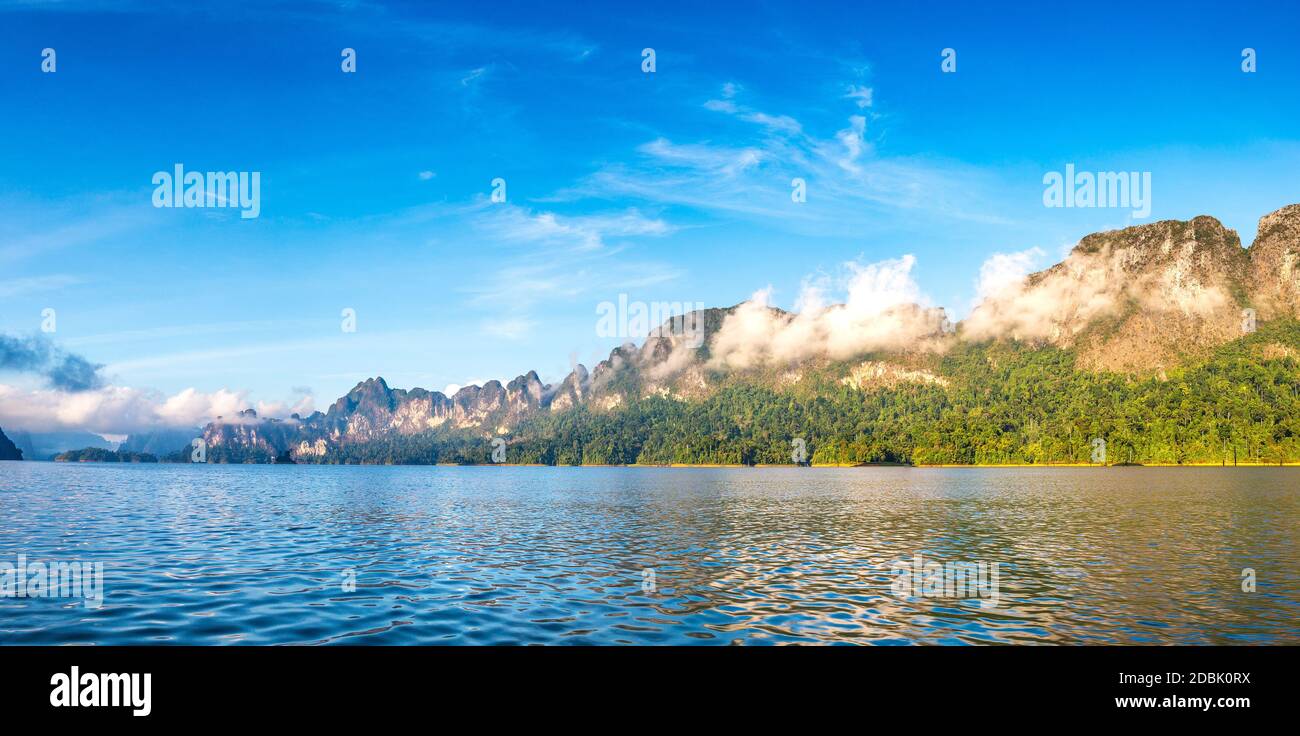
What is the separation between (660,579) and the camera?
121ft

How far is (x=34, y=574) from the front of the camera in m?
37.2

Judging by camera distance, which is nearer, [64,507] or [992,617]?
[992,617]

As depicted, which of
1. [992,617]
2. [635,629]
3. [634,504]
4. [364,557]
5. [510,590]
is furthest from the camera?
[634,504]

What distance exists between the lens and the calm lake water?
25.8 m

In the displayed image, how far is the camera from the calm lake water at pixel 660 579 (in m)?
25.8

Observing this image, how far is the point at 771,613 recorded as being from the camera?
1123 inches

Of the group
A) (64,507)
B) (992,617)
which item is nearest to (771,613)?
(992,617)
